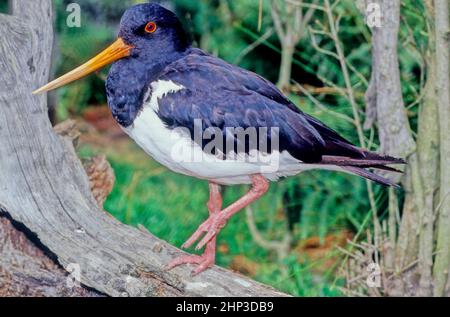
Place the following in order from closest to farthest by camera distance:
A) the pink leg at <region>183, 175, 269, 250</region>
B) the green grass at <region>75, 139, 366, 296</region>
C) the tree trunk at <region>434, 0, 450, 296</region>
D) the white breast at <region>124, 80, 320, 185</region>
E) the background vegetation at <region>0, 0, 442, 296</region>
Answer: the white breast at <region>124, 80, 320, 185</region> → the pink leg at <region>183, 175, 269, 250</region> → the tree trunk at <region>434, 0, 450, 296</region> → the background vegetation at <region>0, 0, 442, 296</region> → the green grass at <region>75, 139, 366, 296</region>

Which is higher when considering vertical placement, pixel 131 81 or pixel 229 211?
pixel 131 81

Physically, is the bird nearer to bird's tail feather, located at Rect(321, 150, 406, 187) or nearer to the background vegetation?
bird's tail feather, located at Rect(321, 150, 406, 187)

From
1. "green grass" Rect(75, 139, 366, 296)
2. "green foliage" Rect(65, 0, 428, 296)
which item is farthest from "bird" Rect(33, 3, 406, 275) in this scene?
"green grass" Rect(75, 139, 366, 296)

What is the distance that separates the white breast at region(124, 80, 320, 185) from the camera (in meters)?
2.88

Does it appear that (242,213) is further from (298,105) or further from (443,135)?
(443,135)

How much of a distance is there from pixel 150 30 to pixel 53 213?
2.19 feet

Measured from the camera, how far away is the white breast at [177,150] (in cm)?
288

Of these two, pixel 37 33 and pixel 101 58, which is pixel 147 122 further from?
pixel 37 33

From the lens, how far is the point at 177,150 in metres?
2.88

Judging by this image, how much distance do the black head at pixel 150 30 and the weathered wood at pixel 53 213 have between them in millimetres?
325

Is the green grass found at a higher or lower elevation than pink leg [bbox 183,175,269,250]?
lower

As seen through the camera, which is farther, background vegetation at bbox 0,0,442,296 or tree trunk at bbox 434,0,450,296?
background vegetation at bbox 0,0,442,296

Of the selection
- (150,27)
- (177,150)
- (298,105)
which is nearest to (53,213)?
(177,150)
